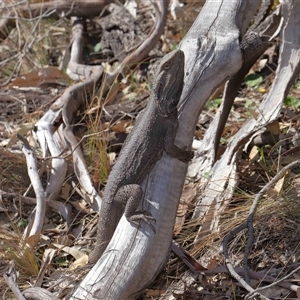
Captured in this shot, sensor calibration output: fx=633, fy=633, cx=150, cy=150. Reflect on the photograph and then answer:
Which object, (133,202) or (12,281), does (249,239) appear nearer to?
(133,202)

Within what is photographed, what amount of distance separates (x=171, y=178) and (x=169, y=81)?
0.57 meters

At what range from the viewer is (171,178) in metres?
3.55

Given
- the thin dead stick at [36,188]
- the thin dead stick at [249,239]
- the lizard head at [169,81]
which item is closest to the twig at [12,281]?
the thin dead stick at [36,188]

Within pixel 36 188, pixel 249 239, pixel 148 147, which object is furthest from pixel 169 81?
pixel 36 188

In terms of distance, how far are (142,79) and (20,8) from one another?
165 centimetres

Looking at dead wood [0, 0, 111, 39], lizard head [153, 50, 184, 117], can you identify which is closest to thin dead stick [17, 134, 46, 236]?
lizard head [153, 50, 184, 117]

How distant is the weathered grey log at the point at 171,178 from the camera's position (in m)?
3.32

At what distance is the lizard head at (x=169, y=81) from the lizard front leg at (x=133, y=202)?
50 centimetres

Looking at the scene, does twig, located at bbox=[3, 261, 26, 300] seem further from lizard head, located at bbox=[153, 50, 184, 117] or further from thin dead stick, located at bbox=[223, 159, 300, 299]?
lizard head, located at bbox=[153, 50, 184, 117]

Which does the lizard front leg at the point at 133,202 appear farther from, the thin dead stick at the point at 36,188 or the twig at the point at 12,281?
the thin dead stick at the point at 36,188

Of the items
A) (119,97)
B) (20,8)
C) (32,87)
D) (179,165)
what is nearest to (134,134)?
(179,165)

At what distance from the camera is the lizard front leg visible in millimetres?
3379

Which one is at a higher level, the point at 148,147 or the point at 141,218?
the point at 148,147

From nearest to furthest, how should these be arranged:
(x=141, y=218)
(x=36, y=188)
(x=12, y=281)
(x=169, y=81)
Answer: (x=141, y=218) < (x=12, y=281) < (x=169, y=81) < (x=36, y=188)
